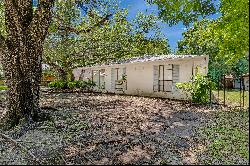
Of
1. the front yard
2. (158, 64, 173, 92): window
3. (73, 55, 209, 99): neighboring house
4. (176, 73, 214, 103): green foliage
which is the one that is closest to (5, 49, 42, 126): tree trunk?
the front yard

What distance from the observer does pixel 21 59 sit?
10344mm

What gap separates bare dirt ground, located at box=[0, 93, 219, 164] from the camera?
22.0ft

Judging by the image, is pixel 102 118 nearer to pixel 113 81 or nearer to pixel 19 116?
pixel 19 116

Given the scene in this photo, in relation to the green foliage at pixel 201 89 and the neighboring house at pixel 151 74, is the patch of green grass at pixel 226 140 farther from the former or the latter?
the neighboring house at pixel 151 74

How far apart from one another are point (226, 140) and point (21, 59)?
20.9 feet

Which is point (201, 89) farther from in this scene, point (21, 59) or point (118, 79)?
point (118, 79)

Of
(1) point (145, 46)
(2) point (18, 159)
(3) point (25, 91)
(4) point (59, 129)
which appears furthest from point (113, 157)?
(1) point (145, 46)

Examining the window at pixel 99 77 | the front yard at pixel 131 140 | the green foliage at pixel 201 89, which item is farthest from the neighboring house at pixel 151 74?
the front yard at pixel 131 140

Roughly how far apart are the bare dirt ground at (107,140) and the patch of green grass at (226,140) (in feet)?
1.05

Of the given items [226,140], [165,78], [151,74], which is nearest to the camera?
[226,140]

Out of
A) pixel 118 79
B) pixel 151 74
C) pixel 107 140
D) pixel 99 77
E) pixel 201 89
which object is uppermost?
pixel 151 74

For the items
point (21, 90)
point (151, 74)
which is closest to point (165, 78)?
point (151, 74)

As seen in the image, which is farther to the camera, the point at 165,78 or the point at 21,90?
the point at 165,78

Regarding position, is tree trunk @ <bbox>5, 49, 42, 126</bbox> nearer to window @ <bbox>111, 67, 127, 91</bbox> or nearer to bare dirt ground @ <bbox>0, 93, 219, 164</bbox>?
bare dirt ground @ <bbox>0, 93, 219, 164</bbox>
